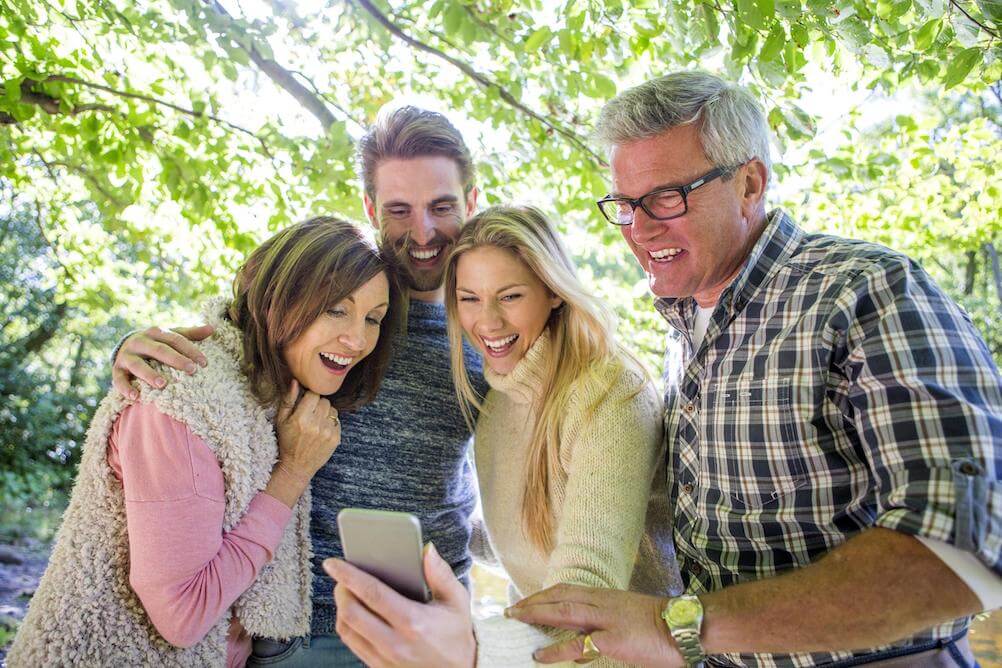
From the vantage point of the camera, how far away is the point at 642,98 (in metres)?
1.93

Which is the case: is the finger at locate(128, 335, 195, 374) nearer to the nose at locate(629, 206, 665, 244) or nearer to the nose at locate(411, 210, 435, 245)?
the nose at locate(411, 210, 435, 245)

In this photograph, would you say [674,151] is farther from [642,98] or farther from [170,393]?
[170,393]

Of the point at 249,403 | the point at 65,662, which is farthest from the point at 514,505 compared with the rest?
the point at 65,662

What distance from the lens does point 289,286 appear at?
2.05 meters

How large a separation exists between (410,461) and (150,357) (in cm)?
81

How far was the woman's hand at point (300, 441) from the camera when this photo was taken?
6.39ft

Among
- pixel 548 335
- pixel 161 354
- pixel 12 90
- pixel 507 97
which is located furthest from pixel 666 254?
pixel 12 90

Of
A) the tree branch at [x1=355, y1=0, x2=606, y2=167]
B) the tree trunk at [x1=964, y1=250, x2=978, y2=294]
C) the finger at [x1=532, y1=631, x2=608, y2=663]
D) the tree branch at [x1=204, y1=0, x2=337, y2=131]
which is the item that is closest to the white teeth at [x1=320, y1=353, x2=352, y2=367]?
the finger at [x1=532, y1=631, x2=608, y2=663]

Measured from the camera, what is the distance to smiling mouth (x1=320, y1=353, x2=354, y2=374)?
6.97ft

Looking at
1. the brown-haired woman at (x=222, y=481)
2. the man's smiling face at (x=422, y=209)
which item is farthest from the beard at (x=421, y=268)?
the brown-haired woman at (x=222, y=481)

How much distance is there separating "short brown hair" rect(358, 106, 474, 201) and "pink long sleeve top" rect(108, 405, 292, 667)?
1.43 meters

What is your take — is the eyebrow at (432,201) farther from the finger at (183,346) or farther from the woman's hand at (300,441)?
the finger at (183,346)

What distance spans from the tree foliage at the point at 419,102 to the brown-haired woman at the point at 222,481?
1.14 m

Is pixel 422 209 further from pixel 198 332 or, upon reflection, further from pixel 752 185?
pixel 752 185
